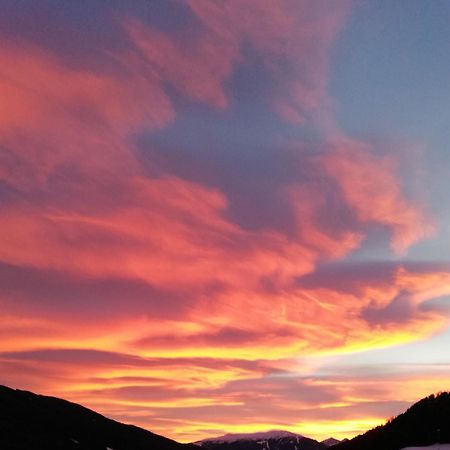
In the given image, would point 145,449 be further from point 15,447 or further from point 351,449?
point 351,449

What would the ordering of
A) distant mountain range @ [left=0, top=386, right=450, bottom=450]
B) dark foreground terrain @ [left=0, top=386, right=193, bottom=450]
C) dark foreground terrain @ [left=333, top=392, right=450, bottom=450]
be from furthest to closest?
dark foreground terrain @ [left=0, top=386, right=193, bottom=450] → distant mountain range @ [left=0, top=386, right=450, bottom=450] → dark foreground terrain @ [left=333, top=392, right=450, bottom=450]

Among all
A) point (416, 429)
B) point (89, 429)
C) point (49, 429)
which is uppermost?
point (89, 429)

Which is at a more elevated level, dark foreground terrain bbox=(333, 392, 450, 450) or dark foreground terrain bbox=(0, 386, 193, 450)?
dark foreground terrain bbox=(0, 386, 193, 450)

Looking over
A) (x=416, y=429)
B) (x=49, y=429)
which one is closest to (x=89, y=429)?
(x=49, y=429)

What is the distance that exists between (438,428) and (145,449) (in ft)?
580

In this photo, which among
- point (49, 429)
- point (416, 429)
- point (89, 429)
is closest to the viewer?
point (416, 429)

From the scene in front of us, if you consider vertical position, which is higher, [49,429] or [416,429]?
[49,429]

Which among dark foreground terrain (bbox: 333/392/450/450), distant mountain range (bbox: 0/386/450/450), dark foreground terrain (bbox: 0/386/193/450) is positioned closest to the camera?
dark foreground terrain (bbox: 333/392/450/450)

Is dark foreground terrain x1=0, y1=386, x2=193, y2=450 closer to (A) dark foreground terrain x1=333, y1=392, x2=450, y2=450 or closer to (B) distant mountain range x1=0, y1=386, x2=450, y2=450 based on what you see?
(B) distant mountain range x1=0, y1=386, x2=450, y2=450

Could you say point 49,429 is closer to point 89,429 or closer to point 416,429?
point 89,429

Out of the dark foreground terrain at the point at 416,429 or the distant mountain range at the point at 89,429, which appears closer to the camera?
the dark foreground terrain at the point at 416,429

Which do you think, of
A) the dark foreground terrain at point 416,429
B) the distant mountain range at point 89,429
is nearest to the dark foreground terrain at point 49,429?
the distant mountain range at point 89,429

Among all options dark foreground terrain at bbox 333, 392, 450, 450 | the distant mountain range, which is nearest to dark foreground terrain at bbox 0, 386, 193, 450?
the distant mountain range

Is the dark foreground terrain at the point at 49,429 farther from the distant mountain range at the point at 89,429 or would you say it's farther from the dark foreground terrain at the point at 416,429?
the dark foreground terrain at the point at 416,429
